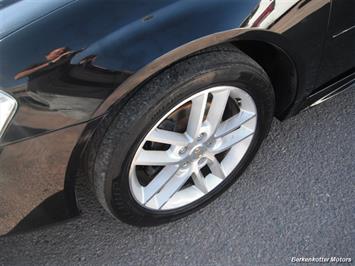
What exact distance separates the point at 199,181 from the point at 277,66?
0.63m

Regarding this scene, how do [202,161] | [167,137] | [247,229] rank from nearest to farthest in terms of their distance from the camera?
[167,137]
[202,161]
[247,229]

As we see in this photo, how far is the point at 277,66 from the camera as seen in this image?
1.83 metres

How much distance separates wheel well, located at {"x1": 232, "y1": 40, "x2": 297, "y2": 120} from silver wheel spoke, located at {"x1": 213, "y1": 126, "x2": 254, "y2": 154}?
24 cm

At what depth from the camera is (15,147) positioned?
1.37 metres

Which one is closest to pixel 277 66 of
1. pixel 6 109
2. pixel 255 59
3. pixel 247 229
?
pixel 255 59

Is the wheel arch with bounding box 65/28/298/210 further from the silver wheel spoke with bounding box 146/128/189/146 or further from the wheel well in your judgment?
the silver wheel spoke with bounding box 146/128/189/146

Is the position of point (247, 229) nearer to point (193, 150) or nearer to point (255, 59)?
point (193, 150)

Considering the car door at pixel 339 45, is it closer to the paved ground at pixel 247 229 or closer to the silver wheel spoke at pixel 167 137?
the paved ground at pixel 247 229

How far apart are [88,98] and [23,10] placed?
0.42 metres

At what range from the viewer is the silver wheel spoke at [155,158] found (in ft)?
5.36

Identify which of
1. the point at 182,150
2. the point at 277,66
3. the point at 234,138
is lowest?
the point at 234,138

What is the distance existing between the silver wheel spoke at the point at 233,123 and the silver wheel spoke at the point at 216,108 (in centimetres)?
7

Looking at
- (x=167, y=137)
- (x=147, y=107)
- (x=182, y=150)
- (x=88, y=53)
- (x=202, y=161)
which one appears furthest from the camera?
(x=202, y=161)

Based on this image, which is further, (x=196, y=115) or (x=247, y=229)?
(x=247, y=229)
